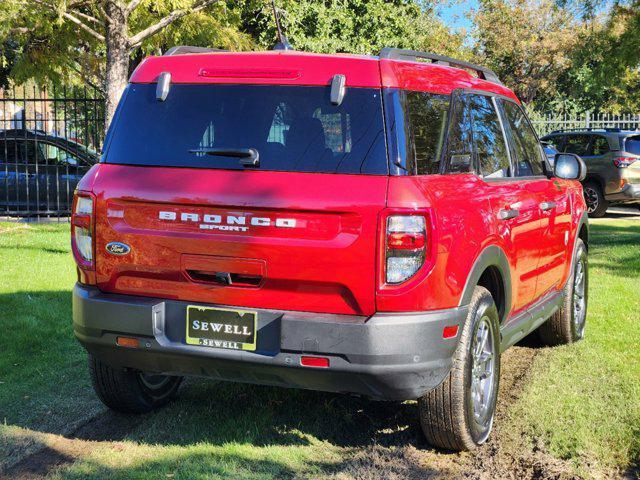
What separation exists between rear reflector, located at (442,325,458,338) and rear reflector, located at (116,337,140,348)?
143 centimetres

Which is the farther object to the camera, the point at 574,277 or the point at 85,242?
the point at 574,277

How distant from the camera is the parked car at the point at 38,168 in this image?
14562mm

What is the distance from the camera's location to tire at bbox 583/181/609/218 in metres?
17.1

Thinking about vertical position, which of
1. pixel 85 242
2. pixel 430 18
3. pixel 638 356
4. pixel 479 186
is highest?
pixel 430 18

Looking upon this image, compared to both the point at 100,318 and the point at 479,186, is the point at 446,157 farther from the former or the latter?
the point at 100,318

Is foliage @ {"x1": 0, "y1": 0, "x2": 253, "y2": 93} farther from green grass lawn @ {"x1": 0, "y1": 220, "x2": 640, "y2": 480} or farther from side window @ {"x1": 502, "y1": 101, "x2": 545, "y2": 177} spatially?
green grass lawn @ {"x1": 0, "y1": 220, "x2": 640, "y2": 480}

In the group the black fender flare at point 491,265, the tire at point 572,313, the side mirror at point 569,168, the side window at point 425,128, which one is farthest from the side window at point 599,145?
the side window at point 425,128

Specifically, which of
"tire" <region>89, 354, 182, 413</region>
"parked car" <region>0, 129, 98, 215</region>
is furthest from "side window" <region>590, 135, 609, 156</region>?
"tire" <region>89, 354, 182, 413</region>

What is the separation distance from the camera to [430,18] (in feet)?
125

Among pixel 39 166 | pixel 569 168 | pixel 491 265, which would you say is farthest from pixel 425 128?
pixel 39 166

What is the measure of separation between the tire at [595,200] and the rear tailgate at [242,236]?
14.7m

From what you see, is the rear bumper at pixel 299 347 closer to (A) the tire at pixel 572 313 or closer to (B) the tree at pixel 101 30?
(A) the tire at pixel 572 313

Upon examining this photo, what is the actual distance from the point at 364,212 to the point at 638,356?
3301 mm

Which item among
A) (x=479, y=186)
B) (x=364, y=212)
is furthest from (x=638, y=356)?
(x=364, y=212)
